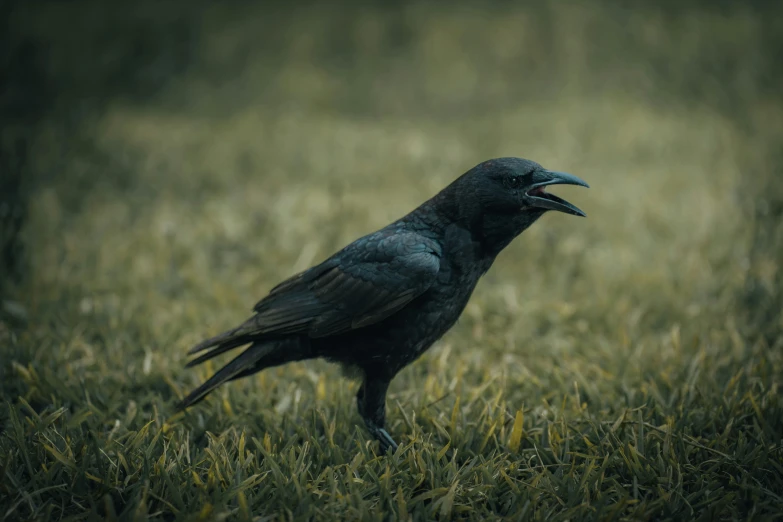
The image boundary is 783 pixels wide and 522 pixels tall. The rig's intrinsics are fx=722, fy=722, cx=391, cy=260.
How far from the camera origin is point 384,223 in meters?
6.11

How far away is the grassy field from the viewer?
2764mm

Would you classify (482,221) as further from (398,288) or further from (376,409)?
(376,409)

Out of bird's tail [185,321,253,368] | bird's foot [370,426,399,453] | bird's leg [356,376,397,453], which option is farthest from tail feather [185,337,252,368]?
bird's foot [370,426,399,453]

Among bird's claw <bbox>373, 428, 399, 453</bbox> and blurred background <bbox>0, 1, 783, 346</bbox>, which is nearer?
bird's claw <bbox>373, 428, 399, 453</bbox>

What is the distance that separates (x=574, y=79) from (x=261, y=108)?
4423 mm

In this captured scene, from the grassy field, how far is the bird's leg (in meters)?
0.08

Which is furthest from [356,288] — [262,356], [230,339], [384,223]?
[384,223]

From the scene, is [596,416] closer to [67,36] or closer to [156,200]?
[156,200]

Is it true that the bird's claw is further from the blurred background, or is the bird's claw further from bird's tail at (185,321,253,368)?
the blurred background

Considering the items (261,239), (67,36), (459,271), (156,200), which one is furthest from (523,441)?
(67,36)

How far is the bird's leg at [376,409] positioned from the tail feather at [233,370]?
17.7 inches

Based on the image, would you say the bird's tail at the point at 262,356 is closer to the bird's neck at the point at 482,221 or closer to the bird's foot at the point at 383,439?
the bird's foot at the point at 383,439

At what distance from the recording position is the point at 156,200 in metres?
6.80

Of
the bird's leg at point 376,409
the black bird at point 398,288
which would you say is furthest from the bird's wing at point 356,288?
the bird's leg at point 376,409
